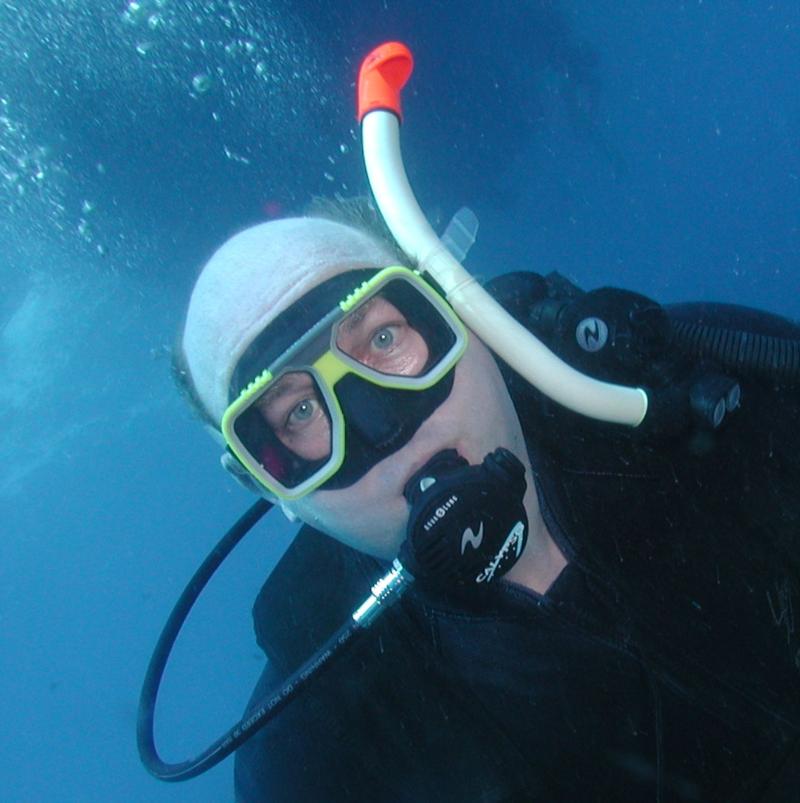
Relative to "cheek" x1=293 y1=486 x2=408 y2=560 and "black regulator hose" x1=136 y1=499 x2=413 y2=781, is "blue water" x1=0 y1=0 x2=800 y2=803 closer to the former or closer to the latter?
"black regulator hose" x1=136 y1=499 x2=413 y2=781

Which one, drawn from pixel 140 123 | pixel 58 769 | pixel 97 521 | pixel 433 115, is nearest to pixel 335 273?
pixel 433 115

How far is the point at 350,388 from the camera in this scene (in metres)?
1.78

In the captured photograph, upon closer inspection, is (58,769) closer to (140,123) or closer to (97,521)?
(97,521)

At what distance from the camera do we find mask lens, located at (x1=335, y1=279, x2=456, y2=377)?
1810 mm

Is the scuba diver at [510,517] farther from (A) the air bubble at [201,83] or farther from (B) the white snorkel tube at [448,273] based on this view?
(A) the air bubble at [201,83]

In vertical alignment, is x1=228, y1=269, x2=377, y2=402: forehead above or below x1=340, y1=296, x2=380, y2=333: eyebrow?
below

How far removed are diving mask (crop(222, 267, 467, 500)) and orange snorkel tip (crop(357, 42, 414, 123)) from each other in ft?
1.70

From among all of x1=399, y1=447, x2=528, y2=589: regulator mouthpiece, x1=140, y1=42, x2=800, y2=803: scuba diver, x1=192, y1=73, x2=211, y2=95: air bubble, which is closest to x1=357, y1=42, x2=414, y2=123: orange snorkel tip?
x1=140, y1=42, x2=800, y2=803: scuba diver

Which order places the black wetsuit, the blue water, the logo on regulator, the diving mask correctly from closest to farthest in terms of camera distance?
the logo on regulator → the diving mask → the black wetsuit → the blue water

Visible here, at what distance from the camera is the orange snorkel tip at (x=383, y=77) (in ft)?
6.23

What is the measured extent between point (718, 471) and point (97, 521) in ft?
66.1

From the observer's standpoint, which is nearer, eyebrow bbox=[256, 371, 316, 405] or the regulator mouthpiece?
the regulator mouthpiece

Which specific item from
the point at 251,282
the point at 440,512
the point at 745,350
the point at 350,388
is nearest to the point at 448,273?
the point at 350,388

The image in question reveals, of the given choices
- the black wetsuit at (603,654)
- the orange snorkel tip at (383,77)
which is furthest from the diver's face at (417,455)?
the orange snorkel tip at (383,77)
